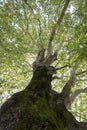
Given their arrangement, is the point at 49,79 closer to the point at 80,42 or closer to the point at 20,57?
the point at 80,42

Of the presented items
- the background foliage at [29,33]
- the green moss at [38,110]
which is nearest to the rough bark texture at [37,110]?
the green moss at [38,110]

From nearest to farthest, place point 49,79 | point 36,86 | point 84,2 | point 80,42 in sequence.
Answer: point 36,86
point 49,79
point 80,42
point 84,2

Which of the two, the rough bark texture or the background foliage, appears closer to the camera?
the rough bark texture

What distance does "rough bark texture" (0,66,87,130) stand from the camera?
5133 millimetres

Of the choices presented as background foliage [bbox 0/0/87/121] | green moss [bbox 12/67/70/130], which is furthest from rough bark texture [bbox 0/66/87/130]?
background foliage [bbox 0/0/87/121]

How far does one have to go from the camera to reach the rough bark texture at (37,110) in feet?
16.8

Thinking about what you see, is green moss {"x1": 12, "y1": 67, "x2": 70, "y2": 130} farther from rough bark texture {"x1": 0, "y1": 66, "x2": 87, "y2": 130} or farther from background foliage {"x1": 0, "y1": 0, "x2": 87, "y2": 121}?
background foliage {"x1": 0, "y1": 0, "x2": 87, "y2": 121}

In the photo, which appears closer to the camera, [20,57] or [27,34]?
[20,57]

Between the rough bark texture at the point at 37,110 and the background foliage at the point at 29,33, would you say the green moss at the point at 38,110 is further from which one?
the background foliage at the point at 29,33

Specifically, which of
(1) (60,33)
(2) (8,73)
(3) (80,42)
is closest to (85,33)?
(3) (80,42)

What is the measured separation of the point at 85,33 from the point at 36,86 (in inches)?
161

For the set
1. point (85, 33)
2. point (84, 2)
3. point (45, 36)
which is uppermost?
point (84, 2)

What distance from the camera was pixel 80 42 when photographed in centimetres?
893

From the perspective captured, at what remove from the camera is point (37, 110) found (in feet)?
18.4
